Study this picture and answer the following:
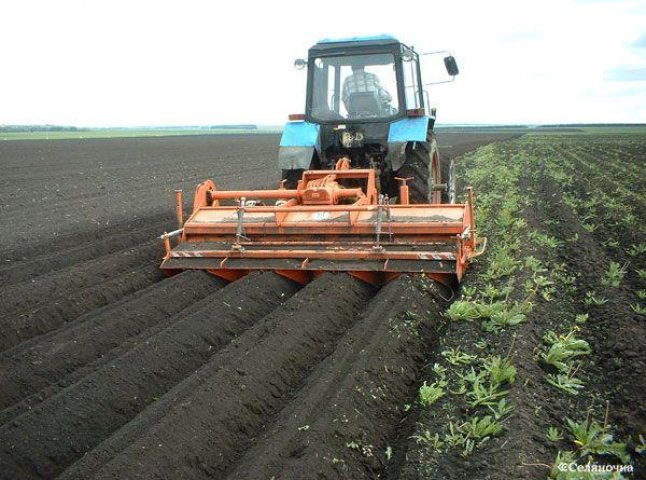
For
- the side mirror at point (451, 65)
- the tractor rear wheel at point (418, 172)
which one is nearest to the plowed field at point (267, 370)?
the tractor rear wheel at point (418, 172)

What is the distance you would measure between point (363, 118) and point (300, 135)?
2.70 feet

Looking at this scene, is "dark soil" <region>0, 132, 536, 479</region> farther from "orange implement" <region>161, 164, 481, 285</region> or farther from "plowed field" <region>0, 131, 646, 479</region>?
"orange implement" <region>161, 164, 481, 285</region>

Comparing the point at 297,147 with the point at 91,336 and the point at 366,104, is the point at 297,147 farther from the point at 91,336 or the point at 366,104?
the point at 91,336

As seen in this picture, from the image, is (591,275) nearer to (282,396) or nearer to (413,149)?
(413,149)

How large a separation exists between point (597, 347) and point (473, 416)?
58.1 inches

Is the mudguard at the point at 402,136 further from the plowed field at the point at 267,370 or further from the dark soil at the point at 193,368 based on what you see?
the dark soil at the point at 193,368

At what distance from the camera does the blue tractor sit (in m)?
7.66

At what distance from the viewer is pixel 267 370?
419 centimetres

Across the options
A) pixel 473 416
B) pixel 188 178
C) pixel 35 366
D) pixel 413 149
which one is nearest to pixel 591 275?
pixel 413 149

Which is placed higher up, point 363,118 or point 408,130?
point 363,118

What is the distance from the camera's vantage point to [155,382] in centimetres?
419

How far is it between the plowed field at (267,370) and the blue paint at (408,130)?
66.4 inches

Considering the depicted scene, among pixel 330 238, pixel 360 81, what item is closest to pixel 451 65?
pixel 360 81

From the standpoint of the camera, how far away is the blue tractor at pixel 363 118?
7.66 metres
